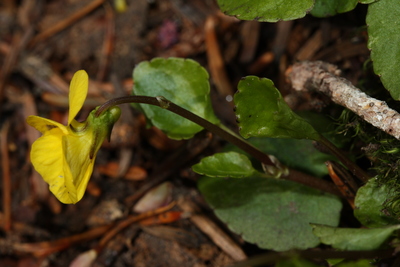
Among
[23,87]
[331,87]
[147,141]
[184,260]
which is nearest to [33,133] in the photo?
[23,87]

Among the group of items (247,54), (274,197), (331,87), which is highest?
(331,87)

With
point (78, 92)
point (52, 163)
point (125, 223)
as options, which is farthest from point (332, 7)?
point (125, 223)

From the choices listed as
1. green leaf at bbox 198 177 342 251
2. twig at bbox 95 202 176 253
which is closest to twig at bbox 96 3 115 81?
twig at bbox 95 202 176 253

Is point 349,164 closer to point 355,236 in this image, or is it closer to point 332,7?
point 355,236

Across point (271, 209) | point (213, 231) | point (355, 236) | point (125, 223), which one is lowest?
point (125, 223)

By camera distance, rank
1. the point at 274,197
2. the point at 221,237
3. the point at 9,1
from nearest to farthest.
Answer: the point at 274,197, the point at 221,237, the point at 9,1

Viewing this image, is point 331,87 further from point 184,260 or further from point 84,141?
point 184,260

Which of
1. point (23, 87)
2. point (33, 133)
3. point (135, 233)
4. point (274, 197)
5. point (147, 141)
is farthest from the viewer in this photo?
point (23, 87)
